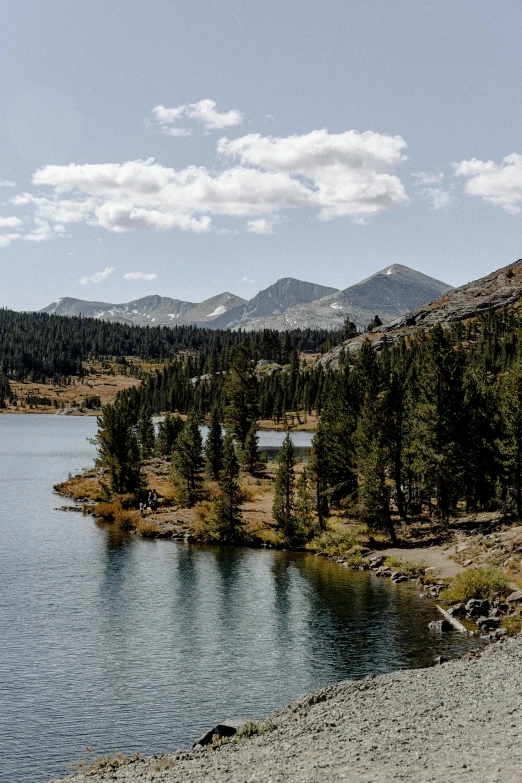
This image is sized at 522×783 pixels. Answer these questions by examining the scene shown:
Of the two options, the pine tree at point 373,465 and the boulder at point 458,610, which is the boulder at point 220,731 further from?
the pine tree at point 373,465

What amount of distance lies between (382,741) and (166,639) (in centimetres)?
1987

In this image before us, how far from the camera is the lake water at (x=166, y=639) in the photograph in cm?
2891

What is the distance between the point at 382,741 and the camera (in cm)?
2262

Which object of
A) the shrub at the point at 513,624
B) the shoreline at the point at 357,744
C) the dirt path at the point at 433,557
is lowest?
the dirt path at the point at 433,557

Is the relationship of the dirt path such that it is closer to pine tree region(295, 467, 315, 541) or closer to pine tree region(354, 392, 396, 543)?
pine tree region(354, 392, 396, 543)

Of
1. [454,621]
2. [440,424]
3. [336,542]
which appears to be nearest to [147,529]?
[336,542]

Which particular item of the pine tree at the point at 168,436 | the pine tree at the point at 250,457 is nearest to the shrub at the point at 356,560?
the pine tree at the point at 250,457

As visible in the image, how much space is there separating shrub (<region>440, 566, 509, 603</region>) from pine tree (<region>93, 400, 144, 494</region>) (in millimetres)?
50408

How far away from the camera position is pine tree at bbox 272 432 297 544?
6594 cm

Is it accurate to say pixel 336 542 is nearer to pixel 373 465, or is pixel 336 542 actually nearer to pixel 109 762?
pixel 373 465

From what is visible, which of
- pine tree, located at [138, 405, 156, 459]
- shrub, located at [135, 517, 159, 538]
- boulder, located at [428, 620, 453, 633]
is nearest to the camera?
boulder, located at [428, 620, 453, 633]

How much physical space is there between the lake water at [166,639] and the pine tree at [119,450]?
1993 cm

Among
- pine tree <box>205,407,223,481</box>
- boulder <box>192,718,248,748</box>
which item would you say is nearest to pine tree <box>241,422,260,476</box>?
pine tree <box>205,407,223,481</box>

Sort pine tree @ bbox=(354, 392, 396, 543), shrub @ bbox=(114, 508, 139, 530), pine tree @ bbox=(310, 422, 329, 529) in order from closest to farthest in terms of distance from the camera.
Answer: pine tree @ bbox=(354, 392, 396, 543)
pine tree @ bbox=(310, 422, 329, 529)
shrub @ bbox=(114, 508, 139, 530)
